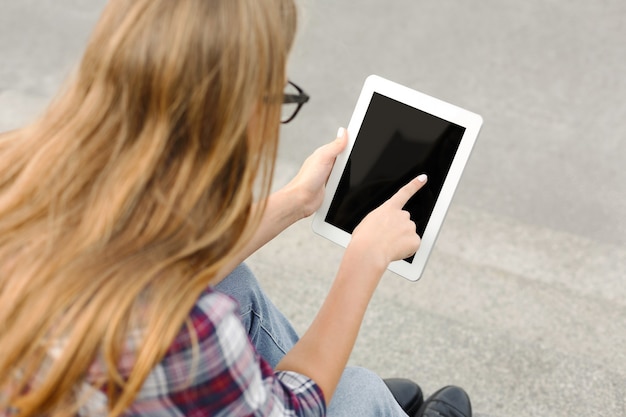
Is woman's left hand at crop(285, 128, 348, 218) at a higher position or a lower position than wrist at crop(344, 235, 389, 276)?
higher

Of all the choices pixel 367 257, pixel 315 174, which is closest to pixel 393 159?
pixel 315 174

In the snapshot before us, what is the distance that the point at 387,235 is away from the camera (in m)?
0.96

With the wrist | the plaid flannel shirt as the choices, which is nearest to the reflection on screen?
the wrist

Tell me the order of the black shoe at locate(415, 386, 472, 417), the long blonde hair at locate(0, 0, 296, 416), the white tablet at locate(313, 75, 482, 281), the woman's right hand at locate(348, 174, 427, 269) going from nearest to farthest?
the long blonde hair at locate(0, 0, 296, 416) → the woman's right hand at locate(348, 174, 427, 269) → the white tablet at locate(313, 75, 482, 281) → the black shoe at locate(415, 386, 472, 417)

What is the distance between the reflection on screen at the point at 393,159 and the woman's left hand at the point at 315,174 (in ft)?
0.09

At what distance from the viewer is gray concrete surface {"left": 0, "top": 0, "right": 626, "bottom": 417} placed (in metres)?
1.48

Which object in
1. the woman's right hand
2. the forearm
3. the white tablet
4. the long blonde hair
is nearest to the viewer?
the long blonde hair

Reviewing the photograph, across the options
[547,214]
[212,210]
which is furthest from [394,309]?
[212,210]

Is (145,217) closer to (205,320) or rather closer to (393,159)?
(205,320)

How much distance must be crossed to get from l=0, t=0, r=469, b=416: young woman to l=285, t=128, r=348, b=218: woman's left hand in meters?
0.35

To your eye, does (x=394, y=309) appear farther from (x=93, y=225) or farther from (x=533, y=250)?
(x=93, y=225)

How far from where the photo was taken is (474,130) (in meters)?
1.10

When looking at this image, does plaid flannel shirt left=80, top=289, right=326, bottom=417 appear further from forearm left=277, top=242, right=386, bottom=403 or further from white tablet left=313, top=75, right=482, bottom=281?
white tablet left=313, top=75, right=482, bottom=281

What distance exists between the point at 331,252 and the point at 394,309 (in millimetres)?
236
